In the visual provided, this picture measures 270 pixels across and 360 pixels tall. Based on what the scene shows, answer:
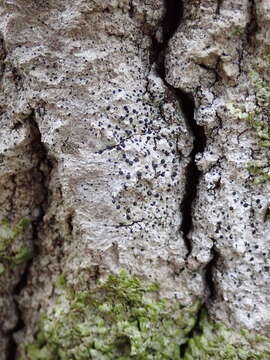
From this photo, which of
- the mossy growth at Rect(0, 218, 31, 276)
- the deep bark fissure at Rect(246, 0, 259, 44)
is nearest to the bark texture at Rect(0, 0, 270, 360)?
the deep bark fissure at Rect(246, 0, 259, 44)

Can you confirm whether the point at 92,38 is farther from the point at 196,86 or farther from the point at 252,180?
the point at 252,180

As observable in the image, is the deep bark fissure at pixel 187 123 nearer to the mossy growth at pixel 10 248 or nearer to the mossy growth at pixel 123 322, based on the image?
the mossy growth at pixel 123 322

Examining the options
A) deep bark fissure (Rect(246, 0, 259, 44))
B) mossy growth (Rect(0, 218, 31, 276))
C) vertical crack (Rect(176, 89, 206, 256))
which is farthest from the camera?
mossy growth (Rect(0, 218, 31, 276))

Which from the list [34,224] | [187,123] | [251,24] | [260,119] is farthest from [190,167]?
[34,224]

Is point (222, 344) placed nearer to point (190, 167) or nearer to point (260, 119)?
point (190, 167)

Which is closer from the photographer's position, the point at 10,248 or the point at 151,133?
the point at 151,133

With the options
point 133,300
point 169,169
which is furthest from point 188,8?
point 133,300

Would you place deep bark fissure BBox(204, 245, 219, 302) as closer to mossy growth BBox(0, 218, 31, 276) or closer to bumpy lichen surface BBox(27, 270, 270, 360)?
bumpy lichen surface BBox(27, 270, 270, 360)
